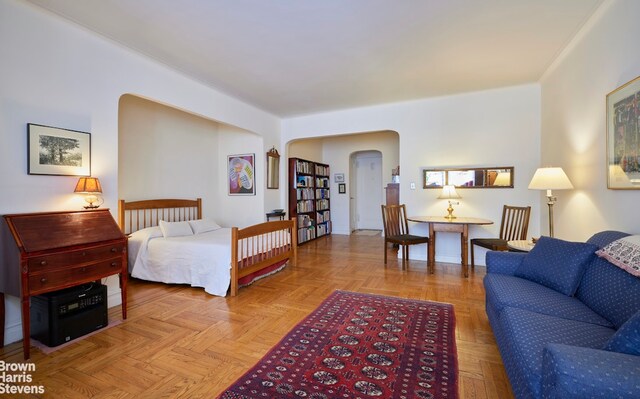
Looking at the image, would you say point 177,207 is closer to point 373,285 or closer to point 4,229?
point 4,229

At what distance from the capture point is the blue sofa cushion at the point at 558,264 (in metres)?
1.84

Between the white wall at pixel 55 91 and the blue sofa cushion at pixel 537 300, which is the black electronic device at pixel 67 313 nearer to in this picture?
the white wall at pixel 55 91

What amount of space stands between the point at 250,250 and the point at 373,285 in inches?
60.4

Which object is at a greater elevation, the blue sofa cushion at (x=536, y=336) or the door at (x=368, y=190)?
the door at (x=368, y=190)

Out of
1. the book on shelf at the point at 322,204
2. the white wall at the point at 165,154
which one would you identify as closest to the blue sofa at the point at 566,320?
the white wall at the point at 165,154

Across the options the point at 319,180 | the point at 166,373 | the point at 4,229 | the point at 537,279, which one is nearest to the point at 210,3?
the point at 4,229

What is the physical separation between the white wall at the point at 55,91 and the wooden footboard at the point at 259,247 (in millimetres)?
1212

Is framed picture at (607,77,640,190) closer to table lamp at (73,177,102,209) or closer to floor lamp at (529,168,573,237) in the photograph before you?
floor lamp at (529,168,573,237)

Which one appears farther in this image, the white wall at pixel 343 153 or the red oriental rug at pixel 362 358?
the white wall at pixel 343 153

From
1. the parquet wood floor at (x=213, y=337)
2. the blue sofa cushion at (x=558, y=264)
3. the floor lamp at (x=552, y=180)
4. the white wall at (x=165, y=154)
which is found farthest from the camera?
the white wall at (x=165, y=154)

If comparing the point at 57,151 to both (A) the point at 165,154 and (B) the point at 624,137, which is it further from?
(B) the point at 624,137

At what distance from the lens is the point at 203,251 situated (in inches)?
130

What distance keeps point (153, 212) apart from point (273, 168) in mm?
2158

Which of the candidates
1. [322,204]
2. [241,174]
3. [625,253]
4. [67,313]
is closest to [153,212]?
[241,174]
